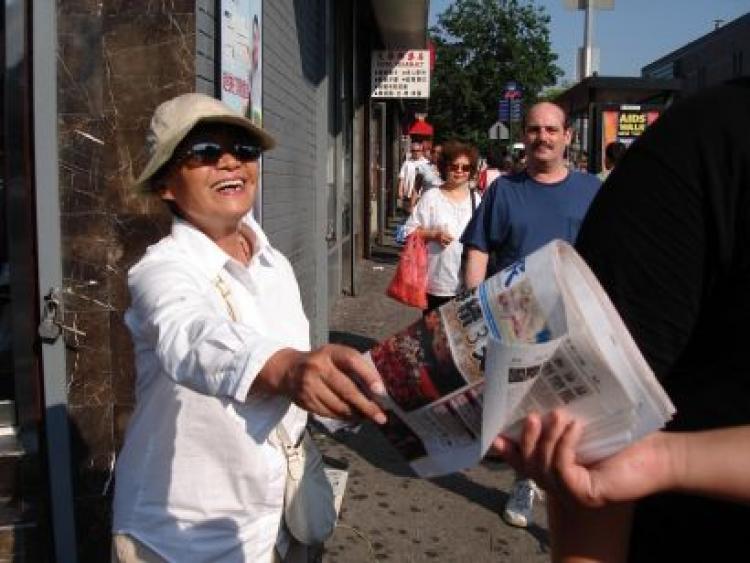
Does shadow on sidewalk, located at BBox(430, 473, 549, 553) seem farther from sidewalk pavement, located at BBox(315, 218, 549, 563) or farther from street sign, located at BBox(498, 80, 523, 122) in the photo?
street sign, located at BBox(498, 80, 523, 122)

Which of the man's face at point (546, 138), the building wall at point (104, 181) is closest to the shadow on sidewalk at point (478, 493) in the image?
the man's face at point (546, 138)

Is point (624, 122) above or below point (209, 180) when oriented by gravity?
above

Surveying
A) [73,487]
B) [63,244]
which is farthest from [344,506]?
[63,244]

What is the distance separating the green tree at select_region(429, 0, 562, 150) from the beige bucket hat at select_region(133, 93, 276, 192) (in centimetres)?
3438

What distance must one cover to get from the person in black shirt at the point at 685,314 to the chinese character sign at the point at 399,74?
42.0 feet

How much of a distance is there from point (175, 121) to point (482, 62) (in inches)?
1429

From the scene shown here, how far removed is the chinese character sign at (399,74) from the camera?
13.9 meters

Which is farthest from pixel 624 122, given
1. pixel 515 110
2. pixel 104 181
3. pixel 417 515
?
pixel 515 110

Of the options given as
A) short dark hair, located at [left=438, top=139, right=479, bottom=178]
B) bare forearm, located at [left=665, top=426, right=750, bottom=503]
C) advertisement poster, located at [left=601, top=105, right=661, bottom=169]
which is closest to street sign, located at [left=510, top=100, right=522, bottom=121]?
advertisement poster, located at [left=601, top=105, right=661, bottom=169]

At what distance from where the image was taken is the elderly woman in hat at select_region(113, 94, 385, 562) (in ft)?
6.54

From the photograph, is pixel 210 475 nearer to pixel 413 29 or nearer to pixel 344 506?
pixel 344 506

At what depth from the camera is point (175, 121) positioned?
215 cm

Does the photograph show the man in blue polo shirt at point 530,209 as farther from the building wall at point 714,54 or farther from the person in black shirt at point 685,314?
the building wall at point 714,54

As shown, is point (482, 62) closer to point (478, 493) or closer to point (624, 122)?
point (624, 122)
